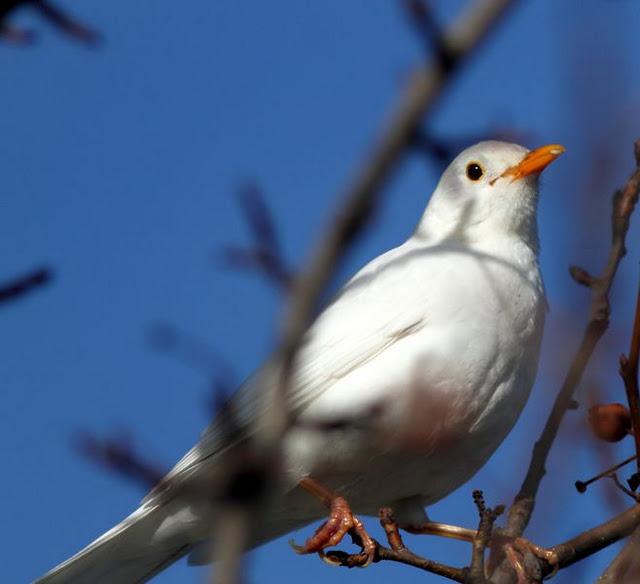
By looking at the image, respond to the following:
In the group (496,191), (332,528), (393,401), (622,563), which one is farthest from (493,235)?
(622,563)

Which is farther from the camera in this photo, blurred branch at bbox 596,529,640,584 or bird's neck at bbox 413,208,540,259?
bird's neck at bbox 413,208,540,259

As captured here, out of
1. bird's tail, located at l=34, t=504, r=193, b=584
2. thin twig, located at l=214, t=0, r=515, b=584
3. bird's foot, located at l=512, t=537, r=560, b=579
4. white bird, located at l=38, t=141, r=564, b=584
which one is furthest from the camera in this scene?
bird's tail, located at l=34, t=504, r=193, b=584

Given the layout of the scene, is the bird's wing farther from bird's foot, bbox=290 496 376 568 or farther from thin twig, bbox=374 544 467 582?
thin twig, bbox=374 544 467 582

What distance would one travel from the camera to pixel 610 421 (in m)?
3.75

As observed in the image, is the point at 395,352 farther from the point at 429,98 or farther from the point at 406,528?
the point at 429,98

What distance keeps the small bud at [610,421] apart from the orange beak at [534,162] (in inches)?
102

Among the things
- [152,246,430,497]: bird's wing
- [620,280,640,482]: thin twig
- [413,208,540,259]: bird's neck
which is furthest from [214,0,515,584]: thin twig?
[413,208,540,259]: bird's neck

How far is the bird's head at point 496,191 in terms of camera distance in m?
6.29

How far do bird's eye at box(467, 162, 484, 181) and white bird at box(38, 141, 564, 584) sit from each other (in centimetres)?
53

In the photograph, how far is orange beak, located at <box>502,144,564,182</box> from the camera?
627 cm

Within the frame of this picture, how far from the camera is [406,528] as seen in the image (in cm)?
601

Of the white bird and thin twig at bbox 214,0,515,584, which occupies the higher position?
the white bird

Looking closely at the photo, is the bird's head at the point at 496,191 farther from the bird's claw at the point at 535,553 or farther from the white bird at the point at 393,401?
the bird's claw at the point at 535,553

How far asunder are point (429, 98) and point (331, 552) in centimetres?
341
